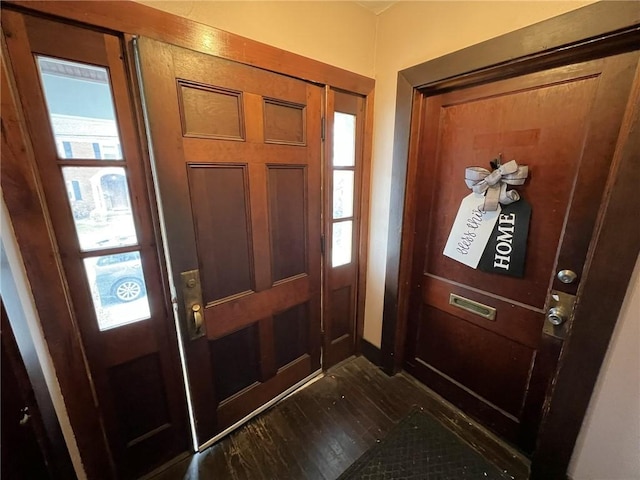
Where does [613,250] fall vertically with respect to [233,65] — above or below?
below

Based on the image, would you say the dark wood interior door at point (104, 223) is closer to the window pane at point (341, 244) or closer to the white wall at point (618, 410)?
the window pane at point (341, 244)

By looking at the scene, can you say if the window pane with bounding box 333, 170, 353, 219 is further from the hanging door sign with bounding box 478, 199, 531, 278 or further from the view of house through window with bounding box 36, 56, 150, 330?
the view of house through window with bounding box 36, 56, 150, 330

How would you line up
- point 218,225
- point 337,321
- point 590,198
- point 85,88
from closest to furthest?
1. point 85,88
2. point 590,198
3. point 218,225
4. point 337,321

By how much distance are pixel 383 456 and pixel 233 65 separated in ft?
6.75

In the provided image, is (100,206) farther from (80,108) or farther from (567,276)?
(567,276)

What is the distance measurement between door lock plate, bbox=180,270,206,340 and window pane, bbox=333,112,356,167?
1.03 m

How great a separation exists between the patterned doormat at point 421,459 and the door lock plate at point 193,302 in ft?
3.38

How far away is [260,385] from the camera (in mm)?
1551

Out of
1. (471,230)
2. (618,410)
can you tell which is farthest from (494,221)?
(618,410)

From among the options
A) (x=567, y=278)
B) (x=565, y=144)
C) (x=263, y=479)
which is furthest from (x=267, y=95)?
(x=263, y=479)

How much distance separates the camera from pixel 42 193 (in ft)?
2.82

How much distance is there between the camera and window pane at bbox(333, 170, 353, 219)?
5.38ft

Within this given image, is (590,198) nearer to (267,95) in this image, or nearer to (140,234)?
(267,95)

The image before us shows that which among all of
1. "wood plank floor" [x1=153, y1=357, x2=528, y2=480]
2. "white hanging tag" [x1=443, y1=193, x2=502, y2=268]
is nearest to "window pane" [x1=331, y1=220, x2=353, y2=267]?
"white hanging tag" [x1=443, y1=193, x2=502, y2=268]
